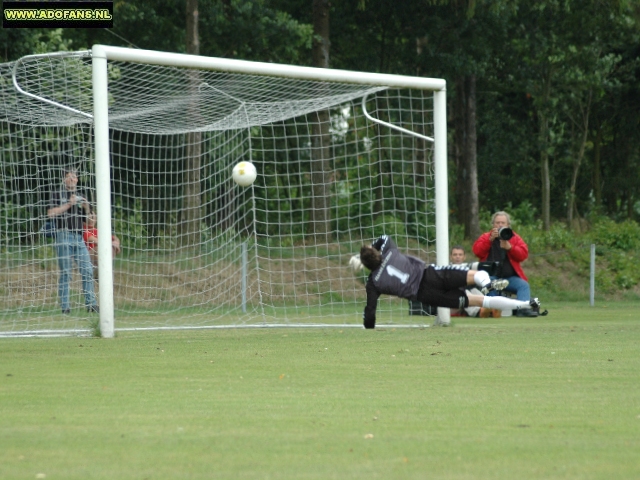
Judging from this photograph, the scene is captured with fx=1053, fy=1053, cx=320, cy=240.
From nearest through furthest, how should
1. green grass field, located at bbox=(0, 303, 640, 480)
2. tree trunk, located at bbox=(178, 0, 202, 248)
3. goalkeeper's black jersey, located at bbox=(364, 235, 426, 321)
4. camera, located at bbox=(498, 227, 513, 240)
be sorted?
green grass field, located at bbox=(0, 303, 640, 480)
goalkeeper's black jersey, located at bbox=(364, 235, 426, 321)
camera, located at bbox=(498, 227, 513, 240)
tree trunk, located at bbox=(178, 0, 202, 248)

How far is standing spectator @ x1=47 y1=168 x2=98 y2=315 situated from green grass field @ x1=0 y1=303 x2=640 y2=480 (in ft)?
11.1

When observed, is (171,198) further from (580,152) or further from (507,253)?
(580,152)

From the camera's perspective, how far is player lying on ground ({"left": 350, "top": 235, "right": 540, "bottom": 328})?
11.8 meters

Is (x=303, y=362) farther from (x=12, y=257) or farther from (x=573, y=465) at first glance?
(x=12, y=257)

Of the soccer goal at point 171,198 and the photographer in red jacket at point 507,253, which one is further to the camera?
the photographer in red jacket at point 507,253

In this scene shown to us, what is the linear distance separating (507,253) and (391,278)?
12.2ft

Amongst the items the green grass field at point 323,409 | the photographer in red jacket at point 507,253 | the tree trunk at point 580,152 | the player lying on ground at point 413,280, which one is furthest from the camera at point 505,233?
the tree trunk at point 580,152

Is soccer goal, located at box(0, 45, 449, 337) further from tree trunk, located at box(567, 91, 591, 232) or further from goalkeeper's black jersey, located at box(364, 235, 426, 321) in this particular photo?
tree trunk, located at box(567, 91, 591, 232)

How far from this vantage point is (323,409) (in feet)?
20.0

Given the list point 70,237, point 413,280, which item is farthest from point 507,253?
point 70,237

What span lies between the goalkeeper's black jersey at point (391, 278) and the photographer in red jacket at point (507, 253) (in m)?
2.88

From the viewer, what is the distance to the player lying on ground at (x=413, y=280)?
11.8 m

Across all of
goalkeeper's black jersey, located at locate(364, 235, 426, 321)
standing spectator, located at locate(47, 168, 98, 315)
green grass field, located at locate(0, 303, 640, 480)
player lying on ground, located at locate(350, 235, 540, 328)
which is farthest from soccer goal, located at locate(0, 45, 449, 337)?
green grass field, located at locate(0, 303, 640, 480)

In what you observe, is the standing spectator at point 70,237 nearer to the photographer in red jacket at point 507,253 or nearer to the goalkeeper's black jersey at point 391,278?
the goalkeeper's black jersey at point 391,278
